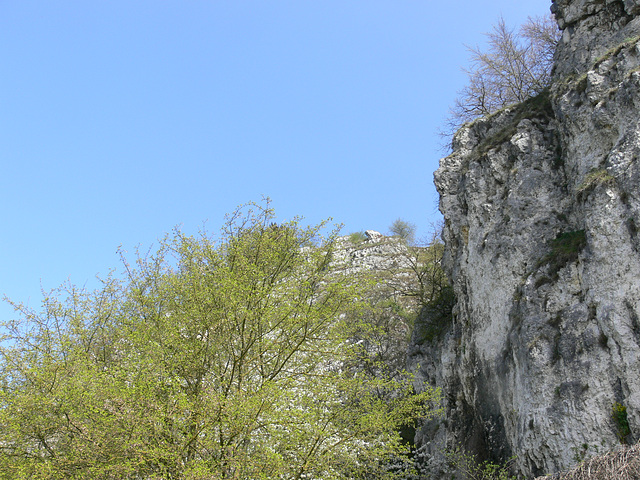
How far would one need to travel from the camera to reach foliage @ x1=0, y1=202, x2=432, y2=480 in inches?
377

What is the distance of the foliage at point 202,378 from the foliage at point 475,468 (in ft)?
9.39

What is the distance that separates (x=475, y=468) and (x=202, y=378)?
7958 mm

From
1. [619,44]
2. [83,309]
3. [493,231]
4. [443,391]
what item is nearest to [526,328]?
[493,231]

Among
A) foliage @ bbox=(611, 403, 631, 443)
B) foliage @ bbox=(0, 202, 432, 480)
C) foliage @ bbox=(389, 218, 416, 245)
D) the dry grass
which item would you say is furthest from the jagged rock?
the dry grass

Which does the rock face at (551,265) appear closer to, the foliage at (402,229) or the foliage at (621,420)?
the foliage at (621,420)

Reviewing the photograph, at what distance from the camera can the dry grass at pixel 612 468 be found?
297 inches

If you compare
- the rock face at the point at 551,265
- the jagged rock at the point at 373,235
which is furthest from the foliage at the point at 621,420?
the jagged rock at the point at 373,235

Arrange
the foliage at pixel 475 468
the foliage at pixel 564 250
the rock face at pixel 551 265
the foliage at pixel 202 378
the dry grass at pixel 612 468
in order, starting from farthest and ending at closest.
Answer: the foliage at pixel 564 250, the foliage at pixel 475 468, the rock face at pixel 551 265, the foliage at pixel 202 378, the dry grass at pixel 612 468

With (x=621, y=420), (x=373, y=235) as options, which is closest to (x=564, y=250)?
(x=621, y=420)

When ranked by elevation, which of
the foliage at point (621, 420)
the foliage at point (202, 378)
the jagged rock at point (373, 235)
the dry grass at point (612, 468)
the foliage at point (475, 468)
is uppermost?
the jagged rock at point (373, 235)

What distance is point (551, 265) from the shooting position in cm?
1367

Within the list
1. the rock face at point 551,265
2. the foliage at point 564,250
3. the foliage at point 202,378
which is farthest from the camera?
the foliage at point 564,250

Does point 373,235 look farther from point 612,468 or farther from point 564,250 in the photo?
point 612,468

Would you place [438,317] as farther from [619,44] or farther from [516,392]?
[619,44]
